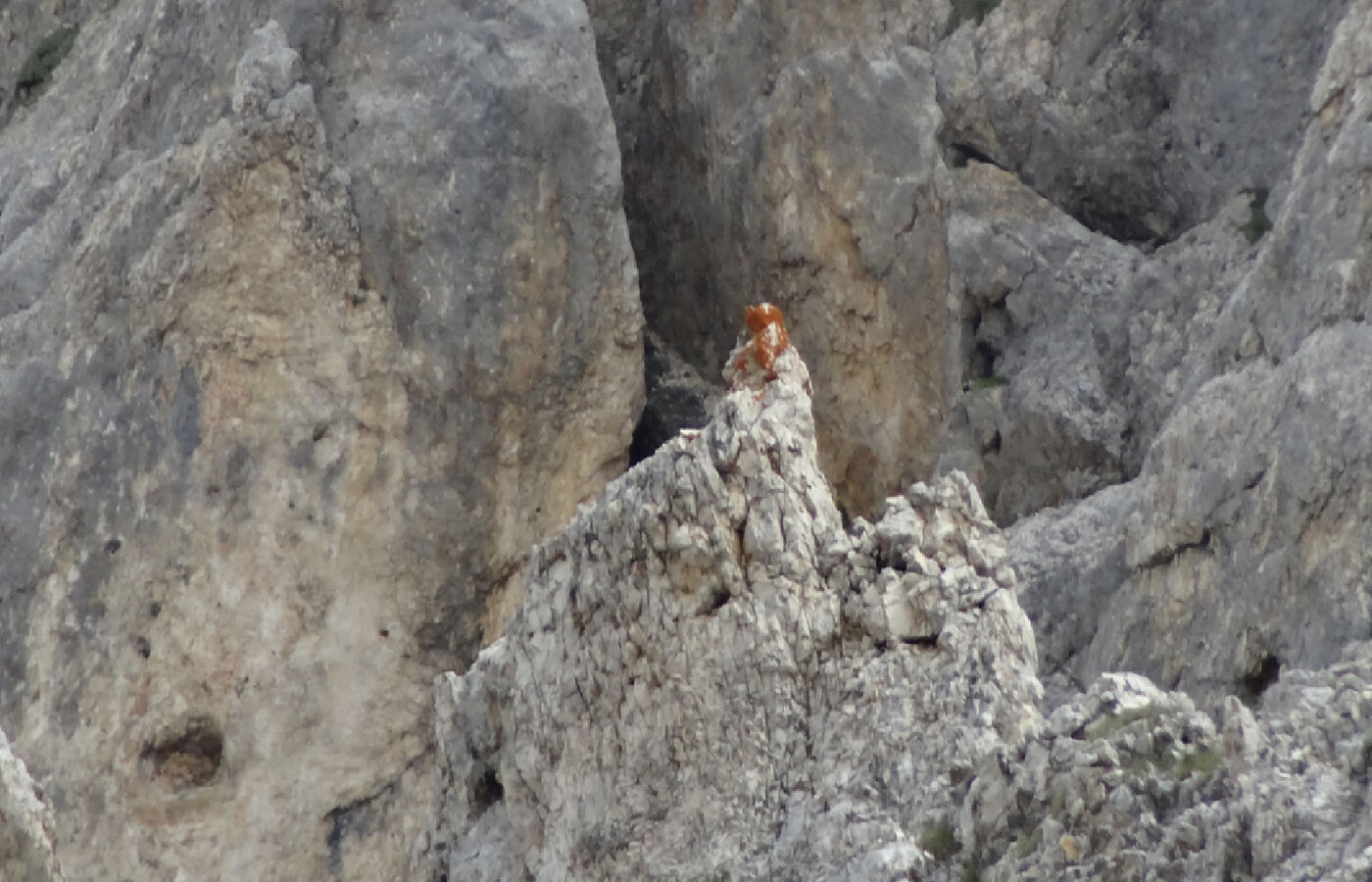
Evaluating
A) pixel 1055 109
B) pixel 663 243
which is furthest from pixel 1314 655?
pixel 663 243

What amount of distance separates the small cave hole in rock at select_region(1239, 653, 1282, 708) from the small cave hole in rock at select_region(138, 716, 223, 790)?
12926mm

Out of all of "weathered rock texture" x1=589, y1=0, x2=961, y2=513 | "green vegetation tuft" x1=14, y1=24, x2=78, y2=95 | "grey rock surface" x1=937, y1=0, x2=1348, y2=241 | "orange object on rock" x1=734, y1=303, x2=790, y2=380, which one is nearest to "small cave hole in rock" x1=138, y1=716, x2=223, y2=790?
"weathered rock texture" x1=589, y1=0, x2=961, y2=513

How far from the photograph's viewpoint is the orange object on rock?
1488 cm

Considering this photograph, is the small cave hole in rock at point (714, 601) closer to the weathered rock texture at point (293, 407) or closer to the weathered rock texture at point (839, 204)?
the weathered rock texture at point (293, 407)

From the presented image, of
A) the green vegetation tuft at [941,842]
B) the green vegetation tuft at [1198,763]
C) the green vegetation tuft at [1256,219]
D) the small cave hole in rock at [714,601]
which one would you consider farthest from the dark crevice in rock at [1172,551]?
the green vegetation tuft at [1198,763]

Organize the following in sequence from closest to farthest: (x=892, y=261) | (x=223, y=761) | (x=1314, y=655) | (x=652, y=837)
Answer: (x=652, y=837) → (x=1314, y=655) → (x=223, y=761) → (x=892, y=261)

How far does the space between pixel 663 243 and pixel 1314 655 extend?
14.5 metres

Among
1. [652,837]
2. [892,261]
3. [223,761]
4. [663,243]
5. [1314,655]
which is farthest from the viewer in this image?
[663,243]

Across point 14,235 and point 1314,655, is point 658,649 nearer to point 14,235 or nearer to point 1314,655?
point 1314,655

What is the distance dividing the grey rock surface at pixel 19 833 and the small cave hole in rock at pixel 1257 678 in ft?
27.9

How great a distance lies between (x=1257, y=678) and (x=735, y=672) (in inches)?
189

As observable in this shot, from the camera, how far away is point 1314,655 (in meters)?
14.6

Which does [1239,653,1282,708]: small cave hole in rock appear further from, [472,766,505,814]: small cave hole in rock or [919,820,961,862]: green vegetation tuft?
[472,766,505,814]: small cave hole in rock

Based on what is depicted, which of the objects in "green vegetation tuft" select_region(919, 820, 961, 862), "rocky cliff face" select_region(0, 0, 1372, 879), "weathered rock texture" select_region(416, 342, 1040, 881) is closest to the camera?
"green vegetation tuft" select_region(919, 820, 961, 862)
